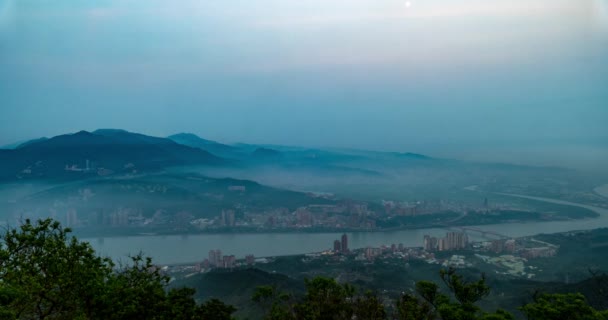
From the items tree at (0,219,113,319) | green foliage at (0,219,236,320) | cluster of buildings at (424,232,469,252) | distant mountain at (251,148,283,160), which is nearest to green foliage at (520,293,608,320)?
green foliage at (0,219,236,320)

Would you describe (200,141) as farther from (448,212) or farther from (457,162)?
(448,212)

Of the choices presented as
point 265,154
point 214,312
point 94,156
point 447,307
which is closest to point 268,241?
point 214,312

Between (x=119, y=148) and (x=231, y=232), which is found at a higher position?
(x=119, y=148)

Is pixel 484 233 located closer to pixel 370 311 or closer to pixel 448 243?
pixel 448 243

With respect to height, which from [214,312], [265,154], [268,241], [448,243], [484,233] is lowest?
[268,241]

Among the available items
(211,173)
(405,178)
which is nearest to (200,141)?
(211,173)

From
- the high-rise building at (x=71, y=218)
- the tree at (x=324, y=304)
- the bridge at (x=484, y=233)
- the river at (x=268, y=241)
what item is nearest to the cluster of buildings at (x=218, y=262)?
the river at (x=268, y=241)

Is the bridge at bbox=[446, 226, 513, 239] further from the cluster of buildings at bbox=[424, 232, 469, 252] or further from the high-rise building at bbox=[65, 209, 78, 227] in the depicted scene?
the high-rise building at bbox=[65, 209, 78, 227]
